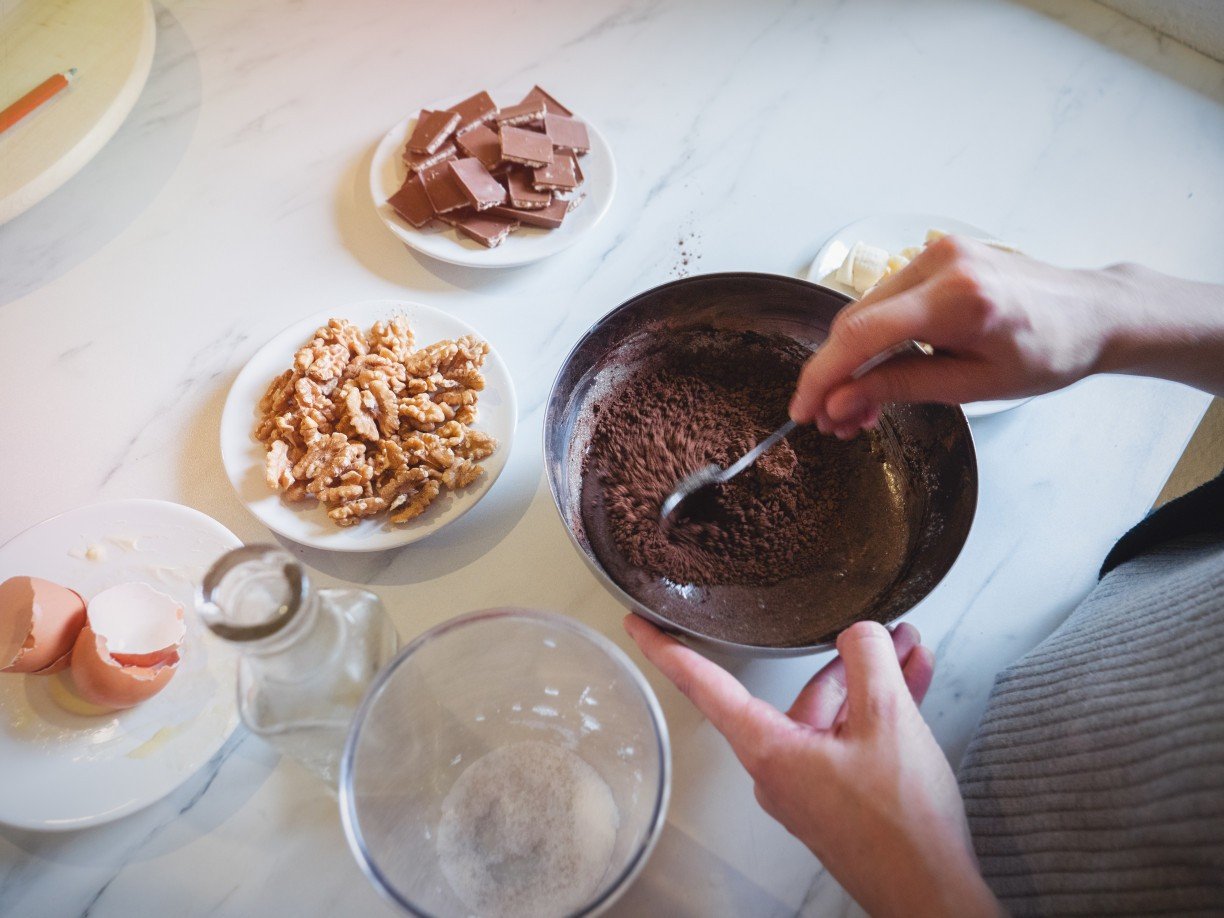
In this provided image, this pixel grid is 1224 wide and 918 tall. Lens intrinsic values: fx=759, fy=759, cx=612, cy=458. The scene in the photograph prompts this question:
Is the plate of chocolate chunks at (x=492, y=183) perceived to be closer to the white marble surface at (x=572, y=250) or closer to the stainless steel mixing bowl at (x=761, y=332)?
the white marble surface at (x=572, y=250)

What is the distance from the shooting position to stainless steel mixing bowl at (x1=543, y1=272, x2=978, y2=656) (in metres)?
0.86

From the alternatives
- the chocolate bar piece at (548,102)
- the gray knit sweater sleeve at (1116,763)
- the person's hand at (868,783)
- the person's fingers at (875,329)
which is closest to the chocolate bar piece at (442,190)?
the chocolate bar piece at (548,102)

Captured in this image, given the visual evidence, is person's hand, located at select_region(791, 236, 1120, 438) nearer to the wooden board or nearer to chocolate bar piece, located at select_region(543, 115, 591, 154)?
chocolate bar piece, located at select_region(543, 115, 591, 154)

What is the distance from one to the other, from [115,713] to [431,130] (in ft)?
3.13

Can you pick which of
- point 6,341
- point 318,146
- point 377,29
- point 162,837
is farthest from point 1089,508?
point 6,341

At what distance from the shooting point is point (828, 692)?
2.60ft

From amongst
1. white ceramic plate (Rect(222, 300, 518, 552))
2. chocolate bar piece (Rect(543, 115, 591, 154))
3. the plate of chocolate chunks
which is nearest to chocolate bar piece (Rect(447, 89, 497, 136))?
the plate of chocolate chunks

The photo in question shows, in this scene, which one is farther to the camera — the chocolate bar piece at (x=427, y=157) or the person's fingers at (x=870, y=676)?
the chocolate bar piece at (x=427, y=157)

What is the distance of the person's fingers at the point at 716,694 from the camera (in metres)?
0.71

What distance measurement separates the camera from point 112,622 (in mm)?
835

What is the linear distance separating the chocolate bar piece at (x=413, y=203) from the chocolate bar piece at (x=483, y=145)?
0.10 m

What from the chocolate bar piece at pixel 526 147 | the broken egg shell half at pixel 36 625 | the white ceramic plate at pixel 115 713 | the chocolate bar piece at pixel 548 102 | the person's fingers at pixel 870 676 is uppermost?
the chocolate bar piece at pixel 548 102

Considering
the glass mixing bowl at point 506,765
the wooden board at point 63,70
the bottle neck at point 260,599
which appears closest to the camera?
the bottle neck at point 260,599

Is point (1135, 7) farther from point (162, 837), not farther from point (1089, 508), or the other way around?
point (162, 837)
